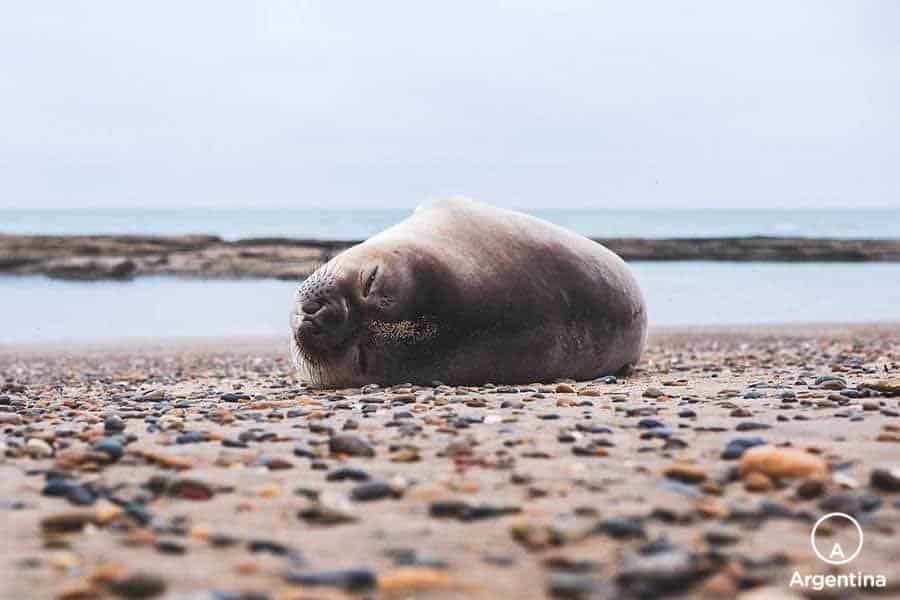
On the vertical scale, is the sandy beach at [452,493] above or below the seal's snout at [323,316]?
below

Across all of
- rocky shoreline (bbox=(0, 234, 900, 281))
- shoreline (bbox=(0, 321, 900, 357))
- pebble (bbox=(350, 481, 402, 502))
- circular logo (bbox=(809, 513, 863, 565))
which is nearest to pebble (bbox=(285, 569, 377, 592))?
pebble (bbox=(350, 481, 402, 502))

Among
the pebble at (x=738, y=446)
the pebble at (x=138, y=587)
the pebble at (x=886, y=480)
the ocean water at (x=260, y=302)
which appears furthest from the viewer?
the ocean water at (x=260, y=302)

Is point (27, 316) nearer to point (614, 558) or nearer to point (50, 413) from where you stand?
point (50, 413)

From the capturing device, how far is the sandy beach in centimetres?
241

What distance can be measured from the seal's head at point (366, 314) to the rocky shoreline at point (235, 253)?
22.4 m

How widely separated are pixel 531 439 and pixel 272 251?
101 feet

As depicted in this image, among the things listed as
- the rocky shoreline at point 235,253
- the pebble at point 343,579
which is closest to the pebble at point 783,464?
the pebble at point 343,579

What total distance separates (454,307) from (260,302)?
14870 mm

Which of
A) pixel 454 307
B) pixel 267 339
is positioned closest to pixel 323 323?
pixel 454 307

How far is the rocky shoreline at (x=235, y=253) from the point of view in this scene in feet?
99.6

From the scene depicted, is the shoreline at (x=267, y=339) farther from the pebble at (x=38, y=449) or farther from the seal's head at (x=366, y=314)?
the pebble at (x=38, y=449)

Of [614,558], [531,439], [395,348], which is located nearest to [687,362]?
[395,348]

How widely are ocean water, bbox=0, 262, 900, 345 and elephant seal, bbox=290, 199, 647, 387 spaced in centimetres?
850

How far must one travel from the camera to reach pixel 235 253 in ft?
110
